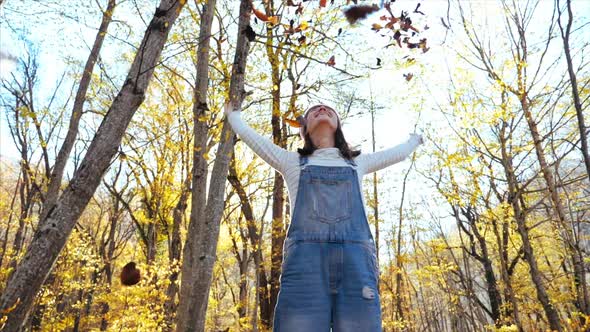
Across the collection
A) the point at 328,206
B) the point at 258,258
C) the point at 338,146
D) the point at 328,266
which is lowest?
the point at 328,266

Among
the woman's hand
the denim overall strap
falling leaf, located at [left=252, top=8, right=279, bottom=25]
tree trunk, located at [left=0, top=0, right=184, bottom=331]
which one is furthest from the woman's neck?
tree trunk, located at [left=0, top=0, right=184, bottom=331]

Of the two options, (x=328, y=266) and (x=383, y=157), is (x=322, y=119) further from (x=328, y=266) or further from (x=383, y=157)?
(x=328, y=266)

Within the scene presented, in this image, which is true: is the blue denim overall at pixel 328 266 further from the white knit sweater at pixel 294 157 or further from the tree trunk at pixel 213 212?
the tree trunk at pixel 213 212

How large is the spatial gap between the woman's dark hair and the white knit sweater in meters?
0.03

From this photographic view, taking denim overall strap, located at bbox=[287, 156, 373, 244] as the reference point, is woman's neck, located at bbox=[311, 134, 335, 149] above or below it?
above

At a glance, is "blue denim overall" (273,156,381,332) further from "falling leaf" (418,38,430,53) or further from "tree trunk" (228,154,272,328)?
"tree trunk" (228,154,272,328)

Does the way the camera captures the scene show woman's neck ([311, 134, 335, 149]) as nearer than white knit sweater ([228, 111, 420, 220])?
No

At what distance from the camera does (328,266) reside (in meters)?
1.60

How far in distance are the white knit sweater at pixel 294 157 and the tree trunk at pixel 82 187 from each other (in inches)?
22.1

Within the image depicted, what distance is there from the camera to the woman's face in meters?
2.08

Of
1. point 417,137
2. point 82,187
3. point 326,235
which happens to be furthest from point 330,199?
point 82,187

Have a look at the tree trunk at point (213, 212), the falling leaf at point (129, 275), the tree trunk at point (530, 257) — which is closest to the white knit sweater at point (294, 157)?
the tree trunk at point (213, 212)

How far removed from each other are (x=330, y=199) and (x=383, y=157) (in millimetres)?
499

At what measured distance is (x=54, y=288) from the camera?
9555 mm
